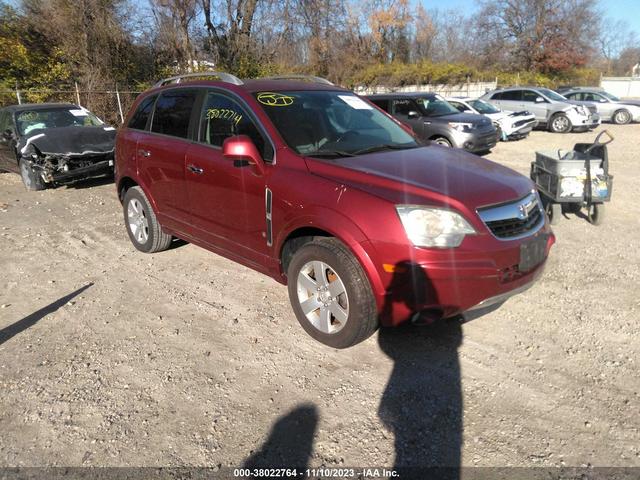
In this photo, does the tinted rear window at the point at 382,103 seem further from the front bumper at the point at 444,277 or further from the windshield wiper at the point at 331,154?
the front bumper at the point at 444,277

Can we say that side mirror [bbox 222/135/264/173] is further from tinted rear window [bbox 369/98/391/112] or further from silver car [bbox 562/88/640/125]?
silver car [bbox 562/88/640/125]

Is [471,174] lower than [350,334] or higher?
higher

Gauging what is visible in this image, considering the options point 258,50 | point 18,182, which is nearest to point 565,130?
point 258,50

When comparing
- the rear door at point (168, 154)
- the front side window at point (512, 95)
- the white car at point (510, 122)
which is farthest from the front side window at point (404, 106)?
the front side window at point (512, 95)

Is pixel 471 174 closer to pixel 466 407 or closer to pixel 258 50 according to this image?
pixel 466 407

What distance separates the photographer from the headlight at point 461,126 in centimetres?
1110

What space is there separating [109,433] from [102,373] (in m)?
0.64

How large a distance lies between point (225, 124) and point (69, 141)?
611cm

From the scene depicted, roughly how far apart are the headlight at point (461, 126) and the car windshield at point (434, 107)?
796 millimetres

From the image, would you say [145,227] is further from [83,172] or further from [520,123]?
[520,123]

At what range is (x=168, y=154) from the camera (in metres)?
4.47

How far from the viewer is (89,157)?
28.5ft

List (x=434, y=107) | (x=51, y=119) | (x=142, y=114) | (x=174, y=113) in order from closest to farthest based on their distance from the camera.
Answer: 1. (x=174, y=113)
2. (x=142, y=114)
3. (x=51, y=119)
4. (x=434, y=107)

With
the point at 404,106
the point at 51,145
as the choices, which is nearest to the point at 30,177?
the point at 51,145
